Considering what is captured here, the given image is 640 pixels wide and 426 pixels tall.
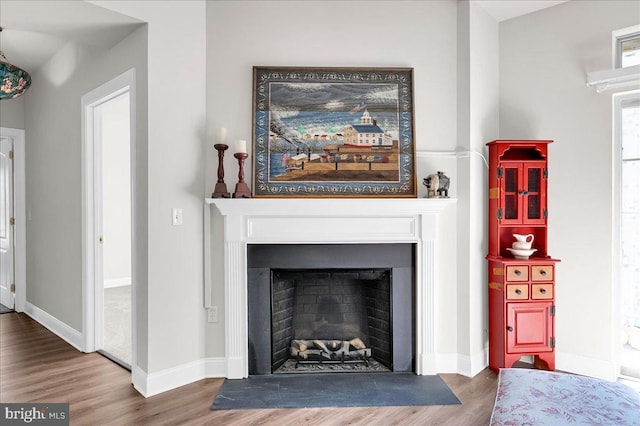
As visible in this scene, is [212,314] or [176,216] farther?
[212,314]

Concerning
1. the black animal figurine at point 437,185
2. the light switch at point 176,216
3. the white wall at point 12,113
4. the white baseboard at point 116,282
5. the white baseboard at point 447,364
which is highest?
the white wall at point 12,113

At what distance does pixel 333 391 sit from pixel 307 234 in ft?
3.49

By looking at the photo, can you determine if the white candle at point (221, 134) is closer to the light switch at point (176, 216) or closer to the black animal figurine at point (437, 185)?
the light switch at point (176, 216)

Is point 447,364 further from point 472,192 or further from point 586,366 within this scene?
point 472,192

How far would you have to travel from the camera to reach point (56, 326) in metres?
3.75

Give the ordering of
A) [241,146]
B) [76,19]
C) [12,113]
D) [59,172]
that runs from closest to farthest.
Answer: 1. [76,19]
2. [241,146]
3. [59,172]
4. [12,113]

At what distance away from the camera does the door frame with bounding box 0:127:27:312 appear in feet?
14.4

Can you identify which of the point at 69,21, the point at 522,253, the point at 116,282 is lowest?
the point at 116,282

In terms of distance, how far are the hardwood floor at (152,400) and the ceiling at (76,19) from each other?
7.95 feet

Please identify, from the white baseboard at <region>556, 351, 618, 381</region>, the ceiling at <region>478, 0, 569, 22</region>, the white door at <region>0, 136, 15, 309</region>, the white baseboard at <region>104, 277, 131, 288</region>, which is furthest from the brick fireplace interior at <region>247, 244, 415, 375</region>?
the white baseboard at <region>104, 277, 131, 288</region>

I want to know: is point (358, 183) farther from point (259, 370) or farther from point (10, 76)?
point (10, 76)

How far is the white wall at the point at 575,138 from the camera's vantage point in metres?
2.78

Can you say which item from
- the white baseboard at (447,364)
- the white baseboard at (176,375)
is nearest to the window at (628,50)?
the white baseboard at (447,364)

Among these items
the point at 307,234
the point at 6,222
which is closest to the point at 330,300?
the point at 307,234
